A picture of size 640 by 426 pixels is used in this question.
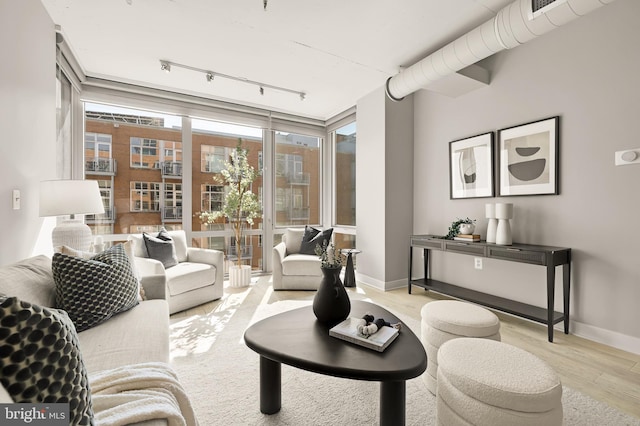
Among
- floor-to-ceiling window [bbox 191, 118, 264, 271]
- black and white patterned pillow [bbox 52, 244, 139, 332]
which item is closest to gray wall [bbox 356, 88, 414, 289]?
floor-to-ceiling window [bbox 191, 118, 264, 271]

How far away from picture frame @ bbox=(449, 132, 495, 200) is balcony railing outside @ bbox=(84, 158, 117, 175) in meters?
4.42

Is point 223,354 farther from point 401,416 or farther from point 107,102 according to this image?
point 107,102

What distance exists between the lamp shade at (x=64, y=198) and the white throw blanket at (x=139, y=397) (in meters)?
1.62

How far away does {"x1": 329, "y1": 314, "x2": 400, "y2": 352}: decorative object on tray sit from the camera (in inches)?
55.6

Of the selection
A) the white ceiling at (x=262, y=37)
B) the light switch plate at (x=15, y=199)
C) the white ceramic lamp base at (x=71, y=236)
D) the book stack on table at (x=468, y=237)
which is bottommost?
the book stack on table at (x=468, y=237)

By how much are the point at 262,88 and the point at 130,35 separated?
1.55 meters

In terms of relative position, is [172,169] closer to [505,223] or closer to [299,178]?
[299,178]

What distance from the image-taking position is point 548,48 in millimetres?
2750

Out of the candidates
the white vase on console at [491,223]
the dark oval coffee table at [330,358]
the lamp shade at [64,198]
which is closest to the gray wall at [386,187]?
the white vase on console at [491,223]

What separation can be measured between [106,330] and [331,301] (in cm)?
125

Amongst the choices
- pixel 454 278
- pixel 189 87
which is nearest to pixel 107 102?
pixel 189 87

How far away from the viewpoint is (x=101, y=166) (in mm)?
3795

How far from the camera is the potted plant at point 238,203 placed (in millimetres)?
4148

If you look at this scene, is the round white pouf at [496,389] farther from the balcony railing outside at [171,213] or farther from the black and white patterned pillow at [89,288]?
the balcony railing outside at [171,213]
